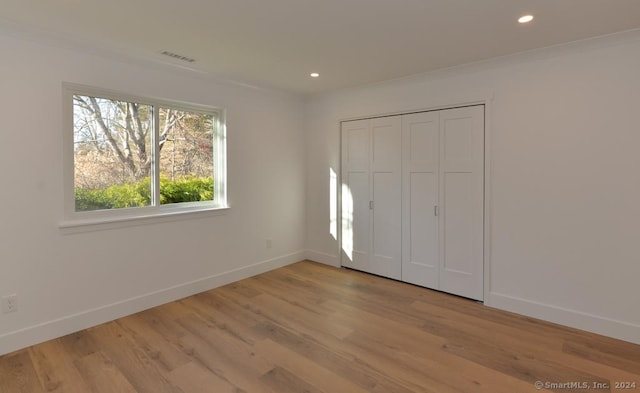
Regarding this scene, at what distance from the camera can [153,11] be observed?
7.48ft

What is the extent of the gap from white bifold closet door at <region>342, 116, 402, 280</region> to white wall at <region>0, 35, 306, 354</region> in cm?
104

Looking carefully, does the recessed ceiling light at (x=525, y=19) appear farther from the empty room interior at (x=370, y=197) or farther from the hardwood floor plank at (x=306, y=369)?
the hardwood floor plank at (x=306, y=369)

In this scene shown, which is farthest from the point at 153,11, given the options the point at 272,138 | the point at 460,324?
the point at 460,324

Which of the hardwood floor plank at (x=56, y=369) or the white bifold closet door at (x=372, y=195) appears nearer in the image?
the hardwood floor plank at (x=56, y=369)

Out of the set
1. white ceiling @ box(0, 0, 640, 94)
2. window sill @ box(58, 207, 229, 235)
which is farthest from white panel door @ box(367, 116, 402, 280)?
window sill @ box(58, 207, 229, 235)

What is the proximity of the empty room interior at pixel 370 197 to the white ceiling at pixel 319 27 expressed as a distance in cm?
2

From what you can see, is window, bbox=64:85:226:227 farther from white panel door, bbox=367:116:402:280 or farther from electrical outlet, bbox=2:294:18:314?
white panel door, bbox=367:116:402:280

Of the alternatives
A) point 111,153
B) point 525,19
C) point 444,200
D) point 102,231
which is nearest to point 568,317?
point 444,200

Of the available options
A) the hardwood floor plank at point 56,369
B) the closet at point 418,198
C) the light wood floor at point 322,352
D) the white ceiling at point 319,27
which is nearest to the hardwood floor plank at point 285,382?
the light wood floor at point 322,352

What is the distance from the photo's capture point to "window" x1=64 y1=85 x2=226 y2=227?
118 inches

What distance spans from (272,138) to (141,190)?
1806 mm

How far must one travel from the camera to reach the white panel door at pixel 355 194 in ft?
14.6

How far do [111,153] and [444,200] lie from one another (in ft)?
11.4

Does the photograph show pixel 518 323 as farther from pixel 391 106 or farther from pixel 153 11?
pixel 153 11
